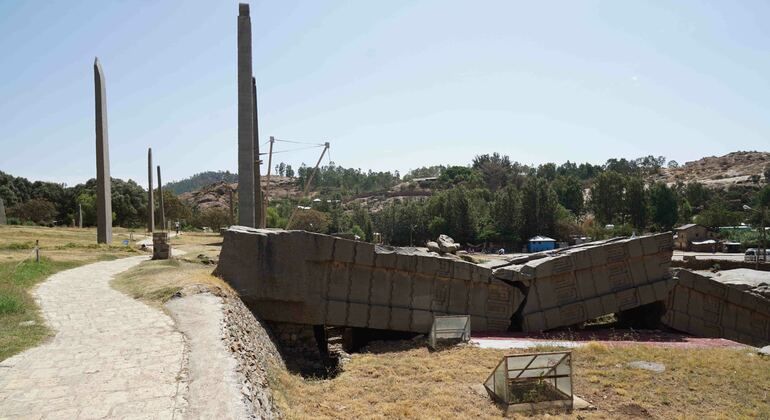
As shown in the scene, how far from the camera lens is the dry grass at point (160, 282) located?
12.2m

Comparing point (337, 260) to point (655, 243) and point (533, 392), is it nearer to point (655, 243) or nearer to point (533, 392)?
point (533, 392)

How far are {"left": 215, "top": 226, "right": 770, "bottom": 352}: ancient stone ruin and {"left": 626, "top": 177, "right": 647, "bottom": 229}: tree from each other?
5661 centimetres

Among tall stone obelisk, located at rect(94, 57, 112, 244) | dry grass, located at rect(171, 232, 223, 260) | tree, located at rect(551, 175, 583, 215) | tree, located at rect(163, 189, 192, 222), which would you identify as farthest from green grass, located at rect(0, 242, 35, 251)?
tree, located at rect(551, 175, 583, 215)

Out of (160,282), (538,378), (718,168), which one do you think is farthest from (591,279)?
(718,168)

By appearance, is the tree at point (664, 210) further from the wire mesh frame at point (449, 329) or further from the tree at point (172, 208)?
the wire mesh frame at point (449, 329)

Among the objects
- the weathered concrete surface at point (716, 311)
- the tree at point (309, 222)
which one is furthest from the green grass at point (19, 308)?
the tree at point (309, 222)

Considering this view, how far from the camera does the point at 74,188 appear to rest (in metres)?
72.6

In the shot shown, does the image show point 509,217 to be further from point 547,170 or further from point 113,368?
point 547,170

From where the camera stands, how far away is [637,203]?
7181 cm

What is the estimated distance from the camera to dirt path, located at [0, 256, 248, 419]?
243 inches

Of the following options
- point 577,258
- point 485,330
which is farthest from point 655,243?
point 485,330

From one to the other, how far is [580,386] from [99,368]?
8009 mm

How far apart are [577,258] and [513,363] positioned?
9.14 m

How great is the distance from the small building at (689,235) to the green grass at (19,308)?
221ft
